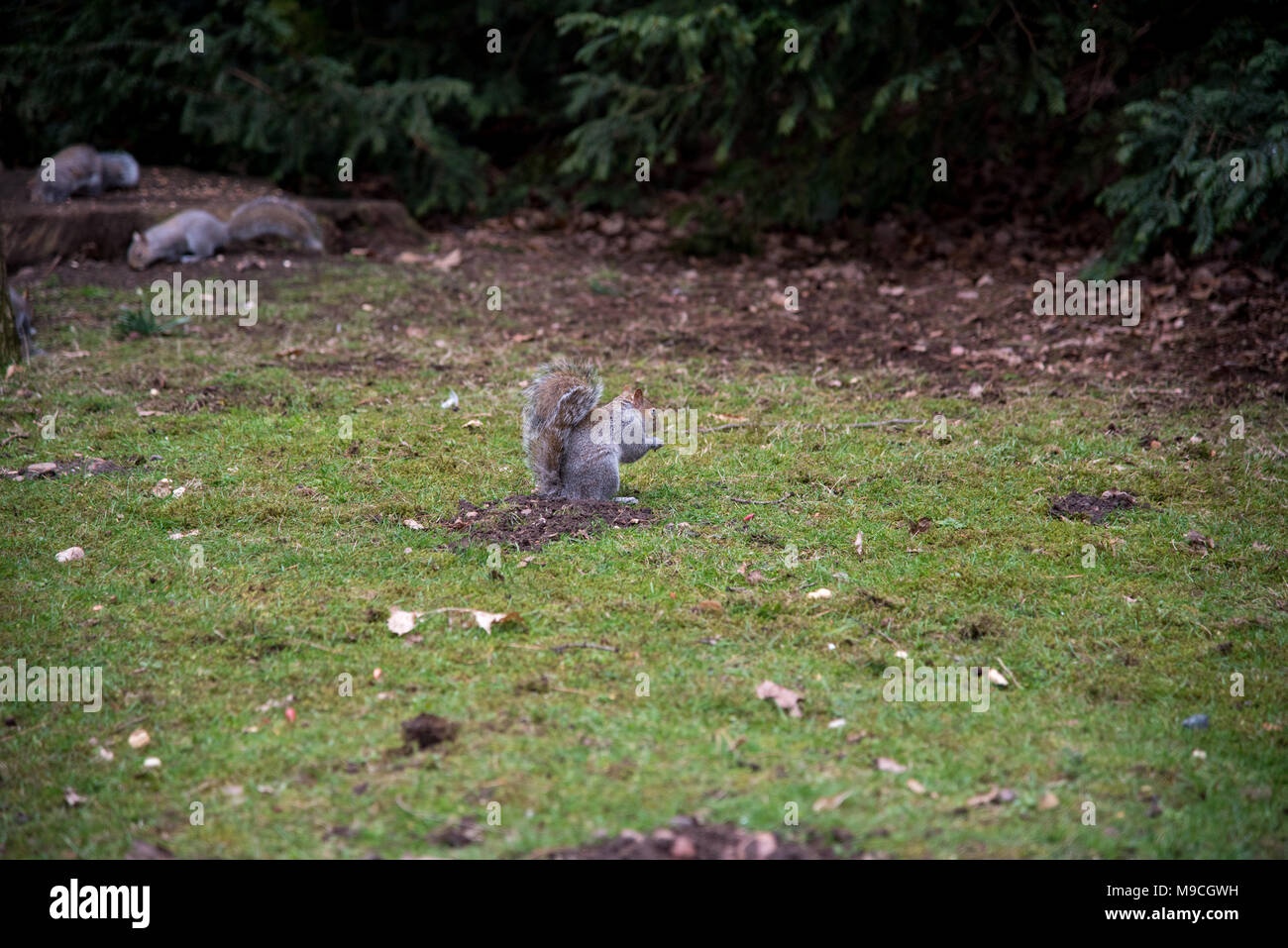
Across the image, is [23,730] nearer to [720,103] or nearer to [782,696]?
[782,696]

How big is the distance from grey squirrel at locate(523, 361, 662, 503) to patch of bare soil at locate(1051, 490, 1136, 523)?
6.68 feet

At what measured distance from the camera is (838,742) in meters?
3.38

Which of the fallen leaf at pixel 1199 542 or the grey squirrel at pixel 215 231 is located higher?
the grey squirrel at pixel 215 231

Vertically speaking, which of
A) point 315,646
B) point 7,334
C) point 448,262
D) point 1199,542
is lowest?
point 315,646

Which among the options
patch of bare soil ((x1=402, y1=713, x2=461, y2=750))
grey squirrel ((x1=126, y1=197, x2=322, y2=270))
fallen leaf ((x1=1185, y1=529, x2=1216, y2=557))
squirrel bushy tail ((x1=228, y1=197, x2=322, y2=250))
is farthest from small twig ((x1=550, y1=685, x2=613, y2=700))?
squirrel bushy tail ((x1=228, y1=197, x2=322, y2=250))

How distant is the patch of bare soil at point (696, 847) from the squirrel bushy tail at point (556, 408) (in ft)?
7.61

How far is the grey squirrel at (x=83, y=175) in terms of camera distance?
34.0 ft

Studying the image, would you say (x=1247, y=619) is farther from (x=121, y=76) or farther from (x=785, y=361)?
(x=121, y=76)

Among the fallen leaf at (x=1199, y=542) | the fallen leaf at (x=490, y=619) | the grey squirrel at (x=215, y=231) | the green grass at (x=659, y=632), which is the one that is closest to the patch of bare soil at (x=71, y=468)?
the green grass at (x=659, y=632)

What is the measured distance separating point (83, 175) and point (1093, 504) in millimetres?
9798

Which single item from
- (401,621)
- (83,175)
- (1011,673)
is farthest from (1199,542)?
(83,175)

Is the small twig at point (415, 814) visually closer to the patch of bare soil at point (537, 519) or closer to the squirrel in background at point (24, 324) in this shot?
the patch of bare soil at point (537, 519)

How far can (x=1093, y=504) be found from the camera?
5.27 meters

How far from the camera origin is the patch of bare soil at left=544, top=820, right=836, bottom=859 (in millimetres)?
2859
